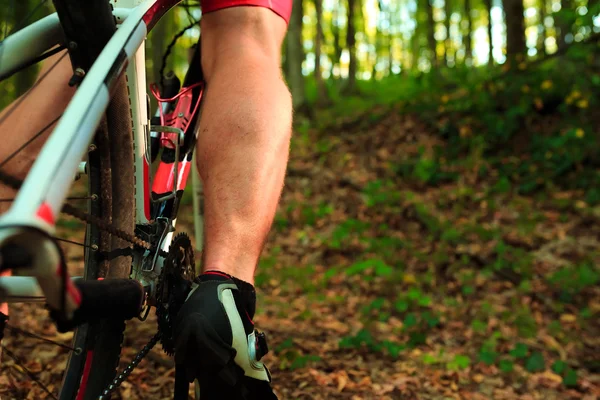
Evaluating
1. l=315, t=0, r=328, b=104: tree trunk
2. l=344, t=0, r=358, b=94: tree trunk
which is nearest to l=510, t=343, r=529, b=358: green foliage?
l=315, t=0, r=328, b=104: tree trunk

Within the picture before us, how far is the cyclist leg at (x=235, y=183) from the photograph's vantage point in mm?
948

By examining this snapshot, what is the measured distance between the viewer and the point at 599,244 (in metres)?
4.45

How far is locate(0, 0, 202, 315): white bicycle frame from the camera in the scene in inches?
23.3

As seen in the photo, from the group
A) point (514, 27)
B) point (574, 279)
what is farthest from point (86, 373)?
point (514, 27)

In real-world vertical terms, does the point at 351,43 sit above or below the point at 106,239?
above

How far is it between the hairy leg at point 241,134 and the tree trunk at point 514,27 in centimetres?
690

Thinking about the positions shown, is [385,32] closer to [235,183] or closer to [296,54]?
[296,54]

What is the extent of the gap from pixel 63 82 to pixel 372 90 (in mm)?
13689

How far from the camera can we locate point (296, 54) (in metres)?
10.4

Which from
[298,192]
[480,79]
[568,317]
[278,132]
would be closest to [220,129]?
[278,132]

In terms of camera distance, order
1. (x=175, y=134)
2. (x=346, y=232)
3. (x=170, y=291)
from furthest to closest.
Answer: (x=346, y=232) < (x=175, y=134) < (x=170, y=291)

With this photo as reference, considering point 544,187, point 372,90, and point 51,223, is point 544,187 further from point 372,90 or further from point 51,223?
point 372,90

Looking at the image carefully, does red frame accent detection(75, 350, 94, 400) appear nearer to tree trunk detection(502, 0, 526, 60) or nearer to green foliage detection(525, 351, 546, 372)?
green foliage detection(525, 351, 546, 372)

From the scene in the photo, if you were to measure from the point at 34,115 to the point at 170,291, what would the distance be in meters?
0.54
